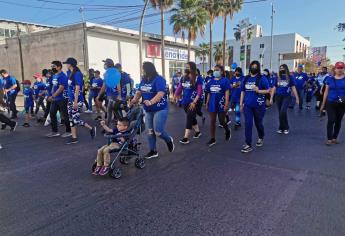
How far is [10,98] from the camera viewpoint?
10.1 meters

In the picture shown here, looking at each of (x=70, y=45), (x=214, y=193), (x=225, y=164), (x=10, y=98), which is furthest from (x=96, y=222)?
(x=70, y=45)

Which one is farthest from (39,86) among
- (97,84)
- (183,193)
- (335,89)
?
(335,89)

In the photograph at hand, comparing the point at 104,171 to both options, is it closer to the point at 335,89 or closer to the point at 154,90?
the point at 154,90

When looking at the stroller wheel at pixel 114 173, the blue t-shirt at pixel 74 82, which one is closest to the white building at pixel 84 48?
the blue t-shirt at pixel 74 82

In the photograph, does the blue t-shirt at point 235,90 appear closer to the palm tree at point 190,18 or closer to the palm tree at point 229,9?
the palm tree at point 190,18

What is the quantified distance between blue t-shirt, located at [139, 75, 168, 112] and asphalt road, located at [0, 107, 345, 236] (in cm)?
103

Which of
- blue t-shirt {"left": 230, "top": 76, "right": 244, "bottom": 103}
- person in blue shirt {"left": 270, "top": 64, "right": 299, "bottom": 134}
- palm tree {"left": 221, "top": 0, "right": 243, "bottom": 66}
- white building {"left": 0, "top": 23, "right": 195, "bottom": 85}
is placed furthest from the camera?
palm tree {"left": 221, "top": 0, "right": 243, "bottom": 66}

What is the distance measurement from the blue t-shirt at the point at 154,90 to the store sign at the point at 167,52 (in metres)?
→ 21.8

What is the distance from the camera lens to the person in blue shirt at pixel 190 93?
632cm

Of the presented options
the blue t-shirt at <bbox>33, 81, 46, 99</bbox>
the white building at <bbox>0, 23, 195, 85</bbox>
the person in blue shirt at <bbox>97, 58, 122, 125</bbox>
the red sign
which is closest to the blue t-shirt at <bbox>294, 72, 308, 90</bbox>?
the person in blue shirt at <bbox>97, 58, 122, 125</bbox>

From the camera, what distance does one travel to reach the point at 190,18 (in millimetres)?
26688

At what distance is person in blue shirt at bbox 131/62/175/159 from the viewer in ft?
15.6

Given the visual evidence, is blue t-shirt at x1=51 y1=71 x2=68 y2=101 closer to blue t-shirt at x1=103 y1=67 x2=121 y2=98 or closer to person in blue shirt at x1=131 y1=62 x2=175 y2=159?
blue t-shirt at x1=103 y1=67 x2=121 y2=98

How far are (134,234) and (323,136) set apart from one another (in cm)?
611
